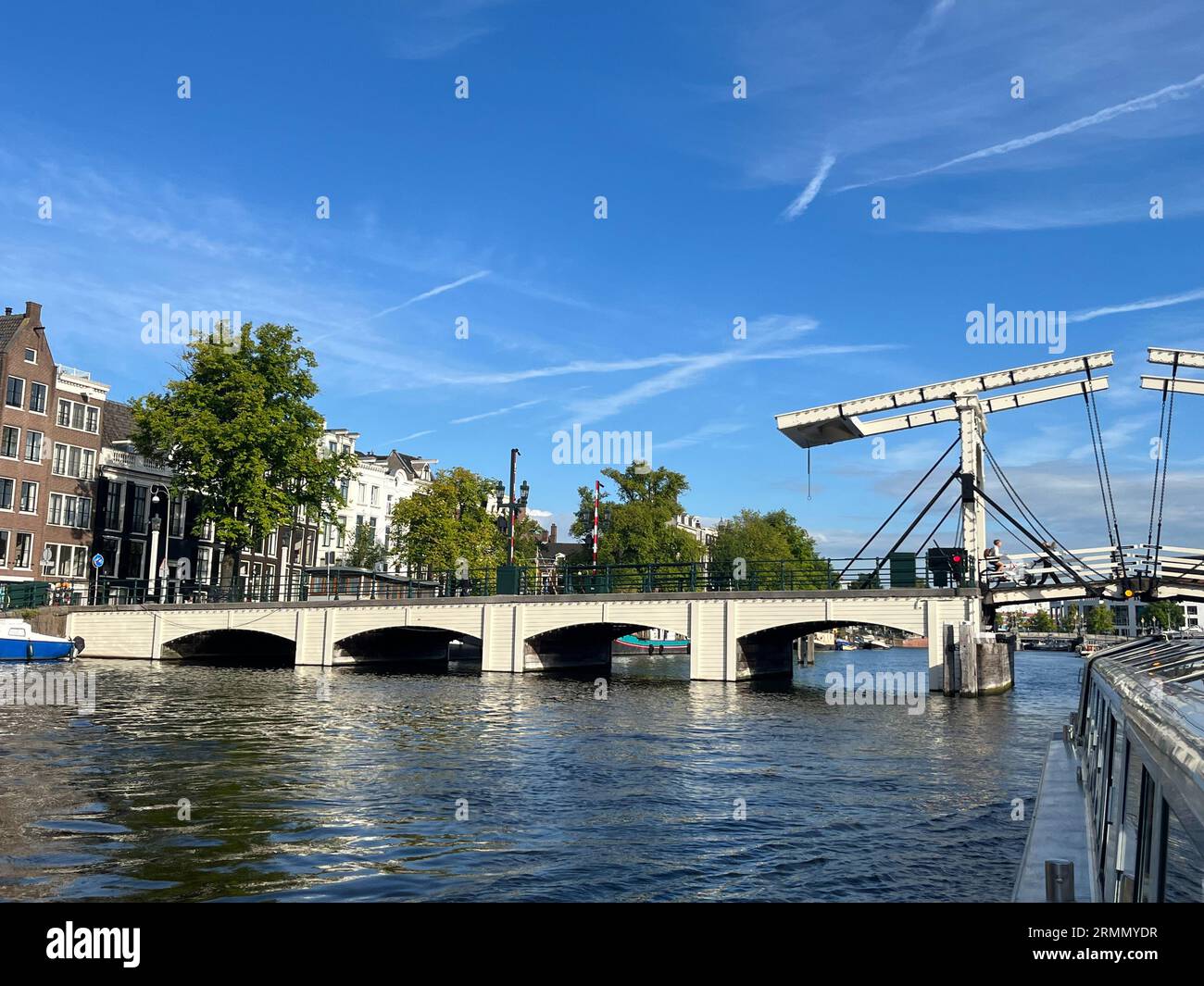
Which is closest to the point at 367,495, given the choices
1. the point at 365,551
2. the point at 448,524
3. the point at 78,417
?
the point at 365,551

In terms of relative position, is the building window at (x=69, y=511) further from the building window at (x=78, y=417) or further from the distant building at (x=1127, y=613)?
the distant building at (x=1127, y=613)

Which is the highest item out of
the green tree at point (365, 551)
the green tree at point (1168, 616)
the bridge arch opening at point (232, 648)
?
the green tree at point (365, 551)

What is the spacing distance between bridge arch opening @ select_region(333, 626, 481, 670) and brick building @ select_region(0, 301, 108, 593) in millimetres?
16139

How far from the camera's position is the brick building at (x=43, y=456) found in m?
47.9

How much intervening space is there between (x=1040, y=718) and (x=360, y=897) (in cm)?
2054

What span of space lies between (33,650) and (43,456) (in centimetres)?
1460

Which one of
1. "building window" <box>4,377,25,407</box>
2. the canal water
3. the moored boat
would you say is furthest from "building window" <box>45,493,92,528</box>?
the canal water

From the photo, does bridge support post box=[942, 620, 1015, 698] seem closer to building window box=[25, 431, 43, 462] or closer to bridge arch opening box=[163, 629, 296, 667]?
bridge arch opening box=[163, 629, 296, 667]

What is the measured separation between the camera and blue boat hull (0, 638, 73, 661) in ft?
123

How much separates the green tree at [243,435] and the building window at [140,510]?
7370 millimetres

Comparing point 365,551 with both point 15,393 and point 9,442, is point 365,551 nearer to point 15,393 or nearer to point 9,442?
point 9,442

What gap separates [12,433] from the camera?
4812cm

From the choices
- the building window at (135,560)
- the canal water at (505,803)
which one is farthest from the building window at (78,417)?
the canal water at (505,803)
